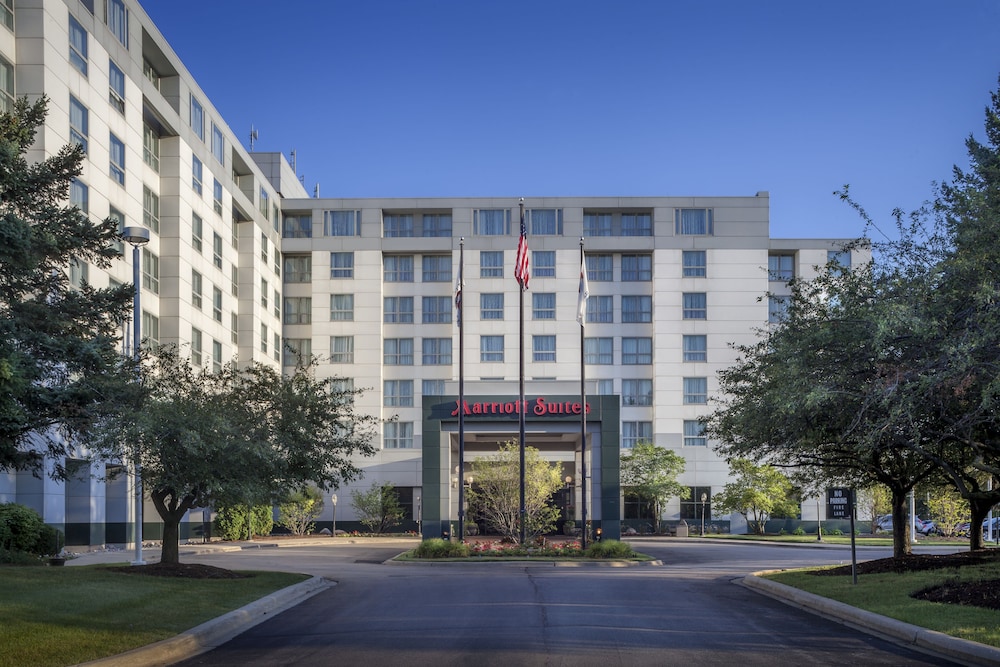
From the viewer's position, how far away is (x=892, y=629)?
16.2 metres

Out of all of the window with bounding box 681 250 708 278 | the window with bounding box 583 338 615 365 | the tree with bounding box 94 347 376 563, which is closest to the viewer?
the tree with bounding box 94 347 376 563

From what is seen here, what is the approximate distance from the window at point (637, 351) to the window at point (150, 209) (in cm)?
3742

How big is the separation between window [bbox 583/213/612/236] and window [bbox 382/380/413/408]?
1807 centimetres

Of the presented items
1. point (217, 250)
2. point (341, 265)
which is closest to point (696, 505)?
point (341, 265)

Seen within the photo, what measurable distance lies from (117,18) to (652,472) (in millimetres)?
45150

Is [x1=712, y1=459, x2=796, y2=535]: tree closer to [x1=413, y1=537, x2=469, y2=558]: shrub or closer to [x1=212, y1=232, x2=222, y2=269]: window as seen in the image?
[x1=413, y1=537, x2=469, y2=558]: shrub

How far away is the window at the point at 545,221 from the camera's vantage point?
78312 mm

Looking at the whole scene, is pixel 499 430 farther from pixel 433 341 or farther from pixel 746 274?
pixel 746 274

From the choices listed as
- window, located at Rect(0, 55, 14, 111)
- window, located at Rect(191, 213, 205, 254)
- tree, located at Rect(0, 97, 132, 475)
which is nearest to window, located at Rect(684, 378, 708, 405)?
window, located at Rect(191, 213, 205, 254)

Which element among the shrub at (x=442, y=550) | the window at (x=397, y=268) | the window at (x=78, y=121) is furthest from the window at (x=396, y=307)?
the shrub at (x=442, y=550)

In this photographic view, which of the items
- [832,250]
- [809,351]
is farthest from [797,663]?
[832,250]

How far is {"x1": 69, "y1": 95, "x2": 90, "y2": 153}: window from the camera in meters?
42.1

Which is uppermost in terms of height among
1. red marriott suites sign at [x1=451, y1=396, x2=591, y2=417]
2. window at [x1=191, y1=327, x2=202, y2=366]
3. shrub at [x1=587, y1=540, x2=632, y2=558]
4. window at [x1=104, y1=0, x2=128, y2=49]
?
window at [x1=104, y1=0, x2=128, y2=49]

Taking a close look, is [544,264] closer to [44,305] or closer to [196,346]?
[196,346]
